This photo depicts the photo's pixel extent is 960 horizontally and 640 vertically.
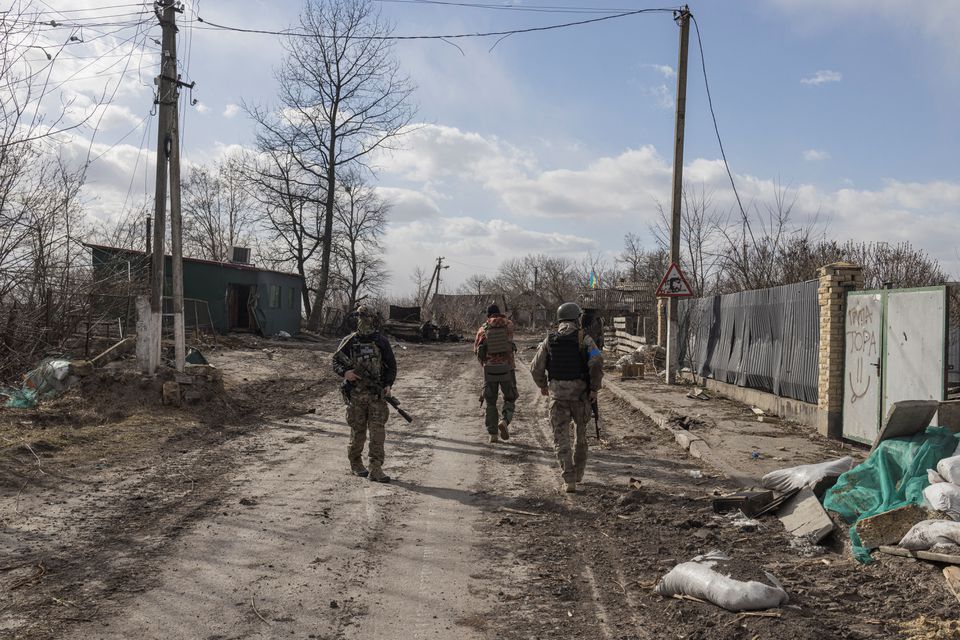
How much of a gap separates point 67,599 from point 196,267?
2580cm

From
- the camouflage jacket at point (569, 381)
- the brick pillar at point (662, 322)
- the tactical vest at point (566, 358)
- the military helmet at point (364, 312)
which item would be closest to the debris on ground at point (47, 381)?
the military helmet at point (364, 312)

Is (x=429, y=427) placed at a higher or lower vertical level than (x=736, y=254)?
lower

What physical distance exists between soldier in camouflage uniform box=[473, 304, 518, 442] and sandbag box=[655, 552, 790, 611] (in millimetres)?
5379

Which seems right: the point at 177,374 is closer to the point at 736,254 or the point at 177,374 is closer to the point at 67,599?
the point at 67,599

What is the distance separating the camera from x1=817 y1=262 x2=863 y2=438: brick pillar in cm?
947

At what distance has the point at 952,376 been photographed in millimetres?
14195

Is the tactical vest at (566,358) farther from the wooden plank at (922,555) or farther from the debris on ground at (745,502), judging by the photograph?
the wooden plank at (922,555)

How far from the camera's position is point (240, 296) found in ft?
102

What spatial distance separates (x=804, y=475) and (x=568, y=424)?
2.18 m

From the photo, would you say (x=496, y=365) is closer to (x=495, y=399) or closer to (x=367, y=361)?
(x=495, y=399)

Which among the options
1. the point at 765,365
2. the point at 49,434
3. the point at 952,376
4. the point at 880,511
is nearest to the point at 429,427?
the point at 49,434

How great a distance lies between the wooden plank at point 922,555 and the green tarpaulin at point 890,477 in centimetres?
46

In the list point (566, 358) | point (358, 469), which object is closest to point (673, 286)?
point (566, 358)

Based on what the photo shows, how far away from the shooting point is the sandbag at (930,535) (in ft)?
14.4
